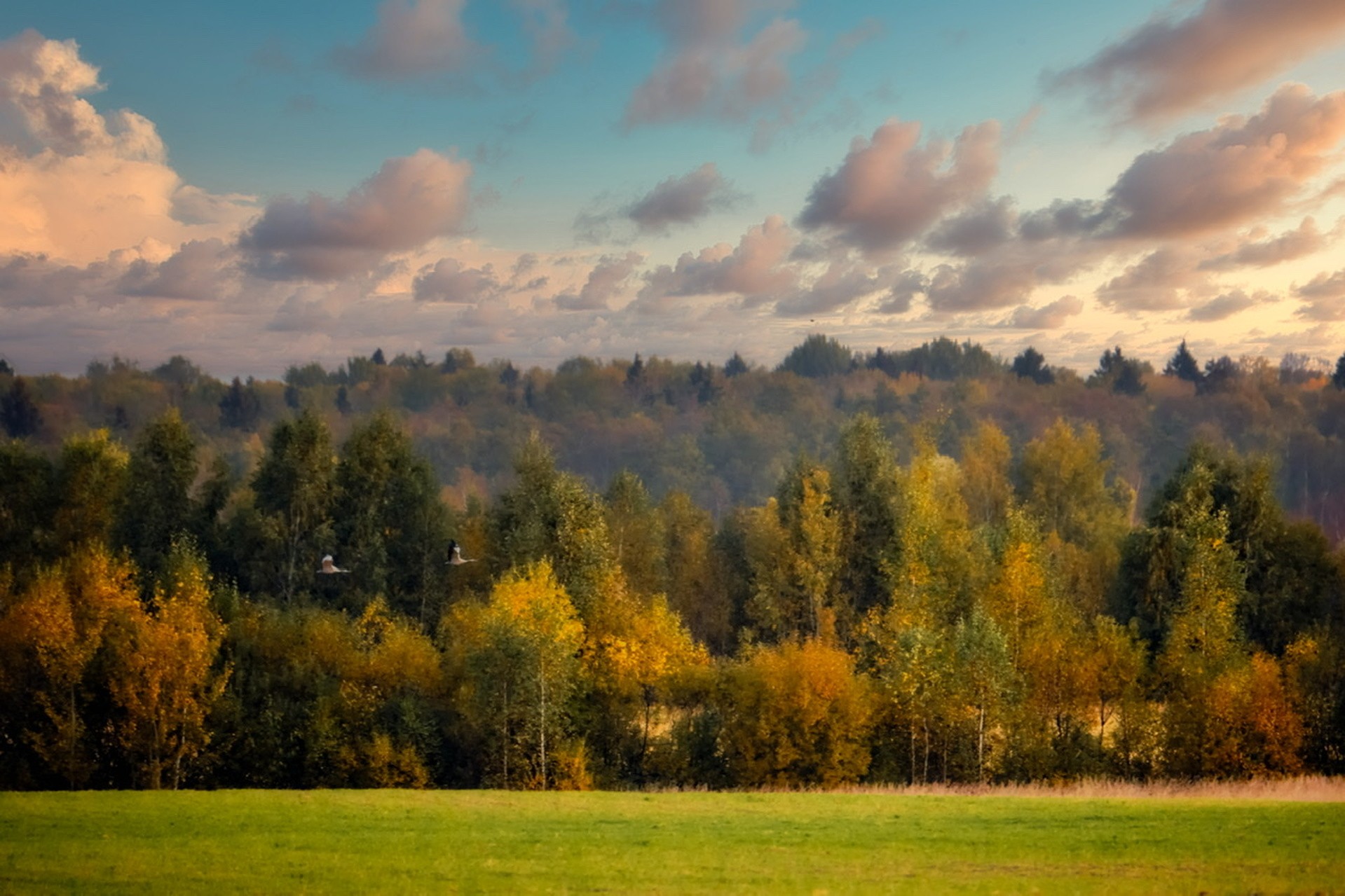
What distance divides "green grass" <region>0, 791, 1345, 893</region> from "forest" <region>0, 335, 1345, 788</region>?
9.12 meters

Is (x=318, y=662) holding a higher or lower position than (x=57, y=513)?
lower

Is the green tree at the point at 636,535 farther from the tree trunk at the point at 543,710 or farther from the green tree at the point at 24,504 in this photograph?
the green tree at the point at 24,504

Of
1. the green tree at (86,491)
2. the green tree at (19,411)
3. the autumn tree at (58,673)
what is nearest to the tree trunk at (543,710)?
the autumn tree at (58,673)

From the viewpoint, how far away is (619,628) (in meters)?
58.2

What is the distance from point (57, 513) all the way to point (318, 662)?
2620cm

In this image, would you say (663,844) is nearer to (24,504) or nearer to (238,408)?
(24,504)

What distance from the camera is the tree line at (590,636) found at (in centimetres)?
5053

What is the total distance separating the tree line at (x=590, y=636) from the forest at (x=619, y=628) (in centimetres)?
17

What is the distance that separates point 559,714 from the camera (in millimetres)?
51469

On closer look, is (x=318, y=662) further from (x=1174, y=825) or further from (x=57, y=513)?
(x=1174, y=825)

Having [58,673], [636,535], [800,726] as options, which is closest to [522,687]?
[800,726]

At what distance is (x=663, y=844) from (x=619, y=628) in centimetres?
2569

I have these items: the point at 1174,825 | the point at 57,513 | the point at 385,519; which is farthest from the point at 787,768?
the point at 57,513

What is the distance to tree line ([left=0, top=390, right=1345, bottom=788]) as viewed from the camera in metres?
50.5
